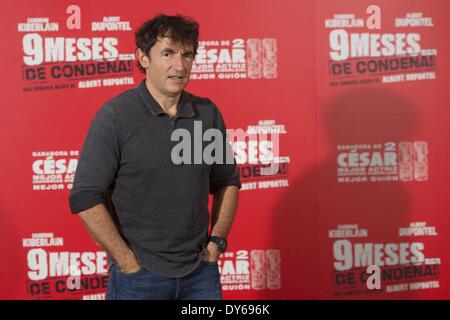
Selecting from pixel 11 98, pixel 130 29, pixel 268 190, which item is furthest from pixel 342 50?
pixel 11 98

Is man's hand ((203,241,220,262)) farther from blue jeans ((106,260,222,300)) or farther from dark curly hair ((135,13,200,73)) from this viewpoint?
dark curly hair ((135,13,200,73))

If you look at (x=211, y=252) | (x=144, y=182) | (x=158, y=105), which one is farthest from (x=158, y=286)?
(x=158, y=105)

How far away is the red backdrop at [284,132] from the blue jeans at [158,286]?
1.26 m

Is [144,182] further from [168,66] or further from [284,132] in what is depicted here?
[284,132]

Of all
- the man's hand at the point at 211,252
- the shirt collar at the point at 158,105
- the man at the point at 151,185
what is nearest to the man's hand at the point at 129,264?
the man at the point at 151,185

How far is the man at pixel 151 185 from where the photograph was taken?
1.63 m

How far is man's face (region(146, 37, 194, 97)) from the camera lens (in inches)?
68.6

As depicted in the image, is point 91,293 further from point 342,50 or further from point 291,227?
point 342,50

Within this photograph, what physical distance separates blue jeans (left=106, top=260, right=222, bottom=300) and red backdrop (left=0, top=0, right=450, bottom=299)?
1.26m

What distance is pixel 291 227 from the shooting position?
3057 mm

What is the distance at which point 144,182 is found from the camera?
1656 millimetres

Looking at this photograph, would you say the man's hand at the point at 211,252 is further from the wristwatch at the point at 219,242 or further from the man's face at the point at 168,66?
the man's face at the point at 168,66
